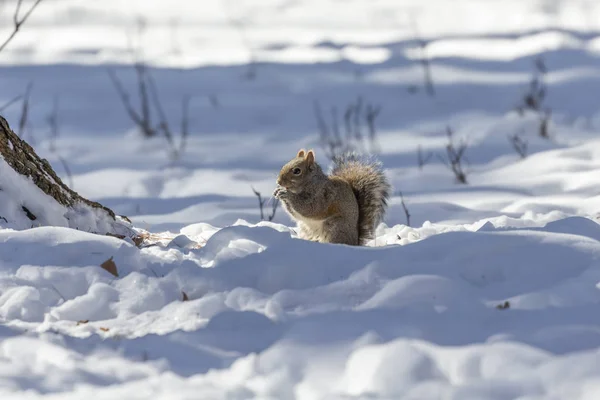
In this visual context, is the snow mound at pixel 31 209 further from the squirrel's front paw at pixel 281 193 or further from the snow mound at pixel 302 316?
the squirrel's front paw at pixel 281 193

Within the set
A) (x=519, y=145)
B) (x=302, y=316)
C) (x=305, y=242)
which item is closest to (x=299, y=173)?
(x=305, y=242)

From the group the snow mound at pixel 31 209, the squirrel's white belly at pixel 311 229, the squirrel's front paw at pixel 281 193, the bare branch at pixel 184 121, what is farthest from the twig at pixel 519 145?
the snow mound at pixel 31 209

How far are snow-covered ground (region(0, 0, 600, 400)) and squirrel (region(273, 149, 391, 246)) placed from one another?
153 mm

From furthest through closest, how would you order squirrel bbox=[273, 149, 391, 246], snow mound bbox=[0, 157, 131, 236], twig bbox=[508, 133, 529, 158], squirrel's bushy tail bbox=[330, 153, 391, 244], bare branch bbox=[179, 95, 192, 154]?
bare branch bbox=[179, 95, 192, 154] < twig bbox=[508, 133, 529, 158] < squirrel's bushy tail bbox=[330, 153, 391, 244] < squirrel bbox=[273, 149, 391, 246] < snow mound bbox=[0, 157, 131, 236]

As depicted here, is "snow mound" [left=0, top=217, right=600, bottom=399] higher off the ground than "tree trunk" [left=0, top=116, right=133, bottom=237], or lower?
lower

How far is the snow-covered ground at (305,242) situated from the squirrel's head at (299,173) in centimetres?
29

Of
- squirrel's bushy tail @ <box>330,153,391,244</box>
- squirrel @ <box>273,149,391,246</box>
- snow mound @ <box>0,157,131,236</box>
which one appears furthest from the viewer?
squirrel's bushy tail @ <box>330,153,391,244</box>

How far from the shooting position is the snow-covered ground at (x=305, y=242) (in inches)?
101

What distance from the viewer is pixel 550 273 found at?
313 centimetres

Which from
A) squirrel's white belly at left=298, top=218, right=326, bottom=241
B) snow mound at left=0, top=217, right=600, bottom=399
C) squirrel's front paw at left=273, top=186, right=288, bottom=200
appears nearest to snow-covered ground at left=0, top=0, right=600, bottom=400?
snow mound at left=0, top=217, right=600, bottom=399

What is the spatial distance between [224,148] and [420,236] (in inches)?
155

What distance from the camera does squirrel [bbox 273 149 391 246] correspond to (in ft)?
13.5

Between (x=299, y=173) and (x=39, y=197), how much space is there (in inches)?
Result: 43.5

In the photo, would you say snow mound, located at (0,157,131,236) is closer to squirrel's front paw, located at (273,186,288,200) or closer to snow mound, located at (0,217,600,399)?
snow mound, located at (0,217,600,399)
